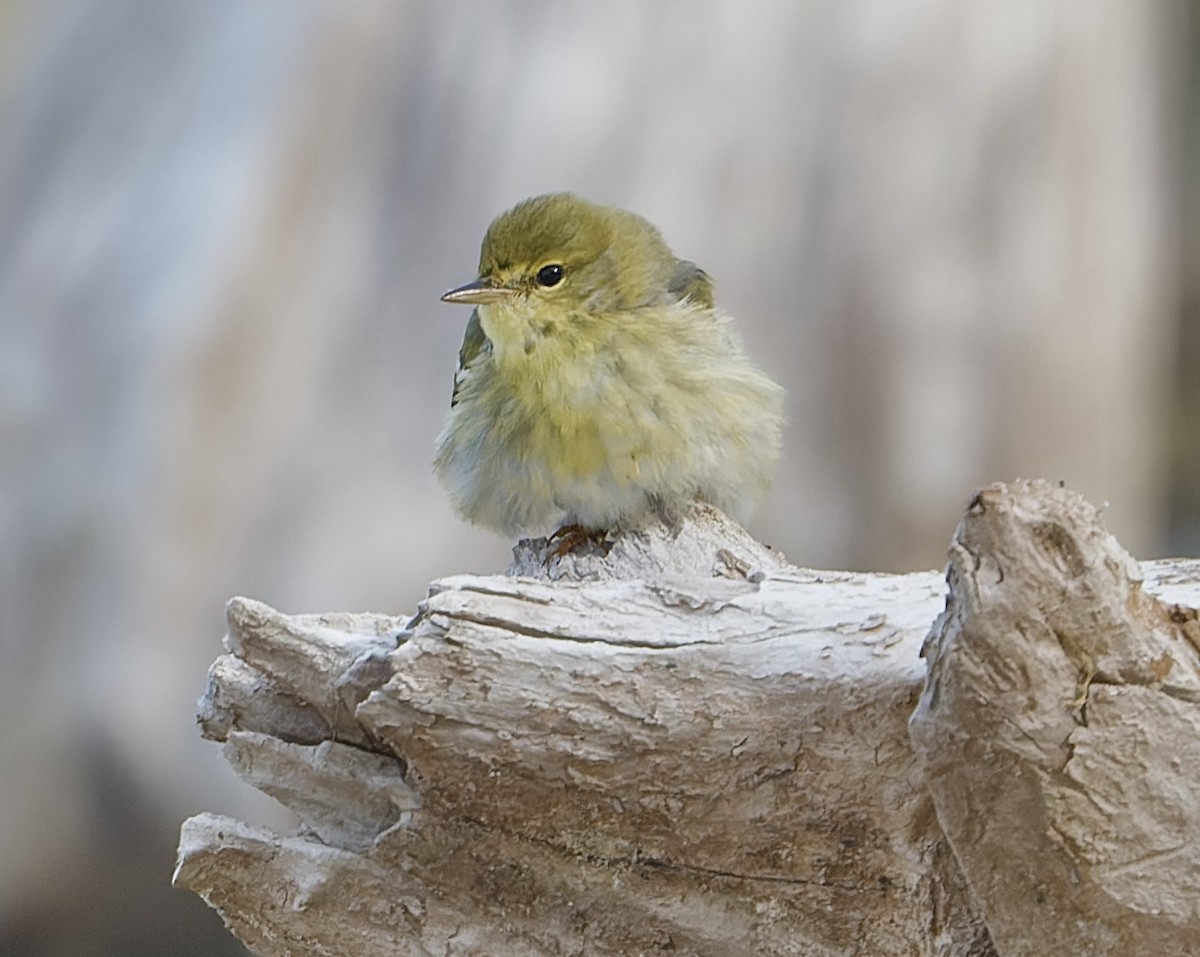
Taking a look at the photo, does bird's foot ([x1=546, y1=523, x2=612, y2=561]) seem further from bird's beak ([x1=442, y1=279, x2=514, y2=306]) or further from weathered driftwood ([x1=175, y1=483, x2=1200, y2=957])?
weathered driftwood ([x1=175, y1=483, x2=1200, y2=957])

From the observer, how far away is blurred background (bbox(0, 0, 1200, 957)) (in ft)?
11.4

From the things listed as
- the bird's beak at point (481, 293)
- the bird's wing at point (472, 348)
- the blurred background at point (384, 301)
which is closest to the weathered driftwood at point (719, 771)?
the bird's beak at point (481, 293)

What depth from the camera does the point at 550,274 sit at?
2.52 m

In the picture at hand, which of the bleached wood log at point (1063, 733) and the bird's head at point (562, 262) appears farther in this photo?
the bird's head at point (562, 262)

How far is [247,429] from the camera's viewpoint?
3.52 m

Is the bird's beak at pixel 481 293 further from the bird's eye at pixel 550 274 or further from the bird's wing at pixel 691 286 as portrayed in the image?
the bird's wing at pixel 691 286

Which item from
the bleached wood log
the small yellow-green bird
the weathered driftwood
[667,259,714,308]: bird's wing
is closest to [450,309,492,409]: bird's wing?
the small yellow-green bird

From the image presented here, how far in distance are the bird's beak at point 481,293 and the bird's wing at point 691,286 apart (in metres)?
0.35

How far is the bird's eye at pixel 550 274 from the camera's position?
8.24 feet

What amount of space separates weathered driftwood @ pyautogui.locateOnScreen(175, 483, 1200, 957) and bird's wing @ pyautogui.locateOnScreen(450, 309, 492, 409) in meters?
0.94

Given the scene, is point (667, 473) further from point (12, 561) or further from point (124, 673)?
point (12, 561)

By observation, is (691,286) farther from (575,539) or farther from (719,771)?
Answer: (719,771)

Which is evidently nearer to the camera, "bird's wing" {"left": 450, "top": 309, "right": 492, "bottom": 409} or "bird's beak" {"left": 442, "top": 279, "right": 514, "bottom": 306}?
"bird's beak" {"left": 442, "top": 279, "right": 514, "bottom": 306}

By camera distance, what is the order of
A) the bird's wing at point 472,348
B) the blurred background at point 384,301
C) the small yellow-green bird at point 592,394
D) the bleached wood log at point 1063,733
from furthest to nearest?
the blurred background at point 384,301, the bird's wing at point 472,348, the small yellow-green bird at point 592,394, the bleached wood log at point 1063,733
